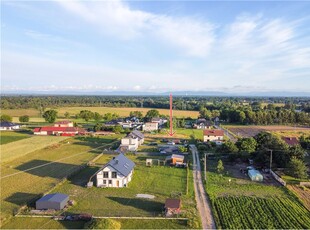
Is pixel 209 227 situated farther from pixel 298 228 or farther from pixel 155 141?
pixel 155 141

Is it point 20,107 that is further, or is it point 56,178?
point 20,107

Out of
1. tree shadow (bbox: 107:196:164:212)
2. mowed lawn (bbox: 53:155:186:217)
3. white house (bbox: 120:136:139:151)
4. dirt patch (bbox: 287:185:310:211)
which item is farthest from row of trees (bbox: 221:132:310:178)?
tree shadow (bbox: 107:196:164:212)

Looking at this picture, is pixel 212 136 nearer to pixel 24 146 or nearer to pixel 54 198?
pixel 24 146

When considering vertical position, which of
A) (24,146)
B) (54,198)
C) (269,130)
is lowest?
(269,130)

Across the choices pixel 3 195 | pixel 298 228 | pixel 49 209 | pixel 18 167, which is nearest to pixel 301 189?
pixel 298 228

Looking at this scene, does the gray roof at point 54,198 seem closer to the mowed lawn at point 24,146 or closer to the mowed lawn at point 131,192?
the mowed lawn at point 131,192

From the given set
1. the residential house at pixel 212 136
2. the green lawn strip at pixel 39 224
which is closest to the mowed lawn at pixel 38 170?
the green lawn strip at pixel 39 224

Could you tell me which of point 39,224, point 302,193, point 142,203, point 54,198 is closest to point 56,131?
point 54,198

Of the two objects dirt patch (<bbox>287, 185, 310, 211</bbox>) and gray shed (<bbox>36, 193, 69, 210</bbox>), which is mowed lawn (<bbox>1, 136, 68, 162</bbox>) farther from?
dirt patch (<bbox>287, 185, 310, 211</bbox>)
